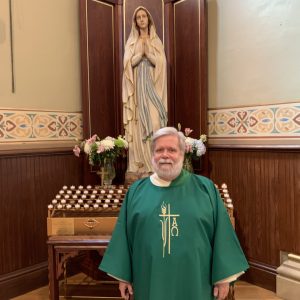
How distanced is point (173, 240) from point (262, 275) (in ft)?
6.23

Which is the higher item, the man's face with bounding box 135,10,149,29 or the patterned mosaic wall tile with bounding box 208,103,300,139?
the man's face with bounding box 135,10,149,29

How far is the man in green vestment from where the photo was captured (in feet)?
6.15

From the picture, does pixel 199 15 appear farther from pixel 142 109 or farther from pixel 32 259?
pixel 32 259

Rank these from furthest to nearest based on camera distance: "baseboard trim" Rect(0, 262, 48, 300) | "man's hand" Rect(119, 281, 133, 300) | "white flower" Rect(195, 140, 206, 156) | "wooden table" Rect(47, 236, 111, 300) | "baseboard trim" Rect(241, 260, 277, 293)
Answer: "white flower" Rect(195, 140, 206, 156)
"baseboard trim" Rect(241, 260, 277, 293)
"baseboard trim" Rect(0, 262, 48, 300)
"wooden table" Rect(47, 236, 111, 300)
"man's hand" Rect(119, 281, 133, 300)

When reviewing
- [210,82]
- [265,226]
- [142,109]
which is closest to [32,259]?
[142,109]

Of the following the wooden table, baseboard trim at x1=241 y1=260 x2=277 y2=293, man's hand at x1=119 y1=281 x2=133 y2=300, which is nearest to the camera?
man's hand at x1=119 y1=281 x2=133 y2=300

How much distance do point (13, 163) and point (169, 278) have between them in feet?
6.53

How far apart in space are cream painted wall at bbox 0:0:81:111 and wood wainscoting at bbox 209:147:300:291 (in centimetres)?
170

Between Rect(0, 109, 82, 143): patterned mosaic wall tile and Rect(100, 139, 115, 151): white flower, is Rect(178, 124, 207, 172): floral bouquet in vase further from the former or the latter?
Rect(0, 109, 82, 143): patterned mosaic wall tile

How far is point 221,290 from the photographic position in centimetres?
192

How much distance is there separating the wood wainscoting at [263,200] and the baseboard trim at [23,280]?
196 centimetres

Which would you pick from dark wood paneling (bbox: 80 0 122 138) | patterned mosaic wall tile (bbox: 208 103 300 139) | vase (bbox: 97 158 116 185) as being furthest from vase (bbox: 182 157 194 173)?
dark wood paneling (bbox: 80 0 122 138)

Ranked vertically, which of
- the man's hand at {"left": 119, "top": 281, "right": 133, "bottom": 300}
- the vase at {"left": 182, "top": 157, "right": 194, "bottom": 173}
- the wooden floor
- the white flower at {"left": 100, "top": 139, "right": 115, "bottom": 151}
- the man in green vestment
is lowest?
the wooden floor

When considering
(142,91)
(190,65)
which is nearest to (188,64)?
(190,65)
